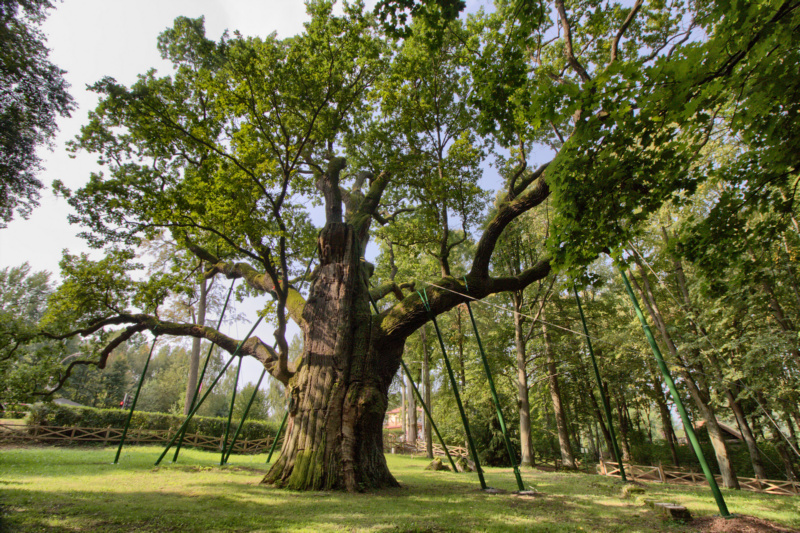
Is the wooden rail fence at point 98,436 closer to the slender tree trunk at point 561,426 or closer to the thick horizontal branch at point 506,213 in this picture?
the slender tree trunk at point 561,426

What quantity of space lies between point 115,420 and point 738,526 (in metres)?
20.6

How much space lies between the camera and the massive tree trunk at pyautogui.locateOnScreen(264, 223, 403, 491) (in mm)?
6012

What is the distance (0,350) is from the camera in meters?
7.56

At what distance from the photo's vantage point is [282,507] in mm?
4492

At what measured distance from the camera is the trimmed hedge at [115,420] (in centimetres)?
1380

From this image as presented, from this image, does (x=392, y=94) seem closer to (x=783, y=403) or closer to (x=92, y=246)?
(x=92, y=246)

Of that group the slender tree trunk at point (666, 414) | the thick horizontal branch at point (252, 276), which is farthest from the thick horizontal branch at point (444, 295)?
the slender tree trunk at point (666, 414)

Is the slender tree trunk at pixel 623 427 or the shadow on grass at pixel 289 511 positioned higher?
the slender tree trunk at pixel 623 427

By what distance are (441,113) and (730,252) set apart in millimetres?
6301

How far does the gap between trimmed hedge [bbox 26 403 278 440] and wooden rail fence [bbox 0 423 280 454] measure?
37 cm

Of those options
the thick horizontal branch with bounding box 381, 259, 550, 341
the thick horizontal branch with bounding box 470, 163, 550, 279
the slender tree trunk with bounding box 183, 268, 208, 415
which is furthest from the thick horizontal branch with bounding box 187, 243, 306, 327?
the slender tree trunk with bounding box 183, 268, 208, 415

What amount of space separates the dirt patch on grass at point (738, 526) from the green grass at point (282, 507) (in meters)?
0.34

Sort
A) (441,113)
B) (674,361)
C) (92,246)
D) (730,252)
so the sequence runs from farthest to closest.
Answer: (674,361), (441,113), (92,246), (730,252)

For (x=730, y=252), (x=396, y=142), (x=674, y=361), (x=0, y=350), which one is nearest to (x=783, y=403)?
(x=674, y=361)
